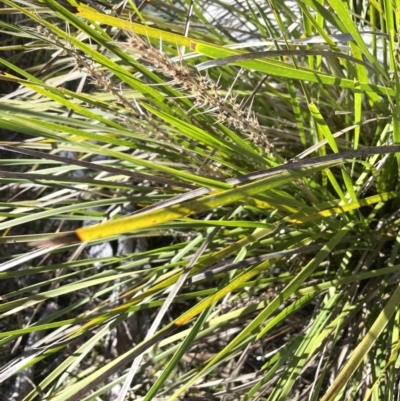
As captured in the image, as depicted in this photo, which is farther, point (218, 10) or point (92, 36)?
point (218, 10)

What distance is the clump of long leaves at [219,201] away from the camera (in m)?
0.65

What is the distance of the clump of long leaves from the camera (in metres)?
0.65

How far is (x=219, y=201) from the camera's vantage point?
1.64 ft

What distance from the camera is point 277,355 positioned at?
921 millimetres

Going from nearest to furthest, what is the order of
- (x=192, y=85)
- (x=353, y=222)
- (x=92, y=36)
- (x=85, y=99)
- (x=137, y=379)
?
(x=192, y=85)
(x=92, y=36)
(x=85, y=99)
(x=353, y=222)
(x=137, y=379)

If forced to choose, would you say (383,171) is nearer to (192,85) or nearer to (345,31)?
(345,31)

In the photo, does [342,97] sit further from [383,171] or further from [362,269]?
[362,269]

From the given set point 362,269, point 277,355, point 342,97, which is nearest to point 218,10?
point 342,97

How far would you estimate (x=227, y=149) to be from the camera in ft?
2.70

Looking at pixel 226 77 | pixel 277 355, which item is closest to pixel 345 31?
pixel 226 77

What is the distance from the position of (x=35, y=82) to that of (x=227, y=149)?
0.28 m

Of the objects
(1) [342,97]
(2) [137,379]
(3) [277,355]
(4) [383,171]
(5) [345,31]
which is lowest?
(2) [137,379]

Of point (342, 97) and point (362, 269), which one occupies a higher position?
point (342, 97)

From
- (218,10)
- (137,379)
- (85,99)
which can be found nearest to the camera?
(85,99)
